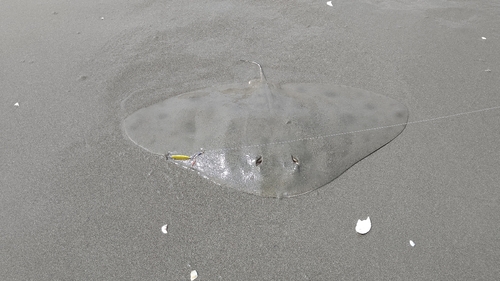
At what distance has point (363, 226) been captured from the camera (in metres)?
3.00

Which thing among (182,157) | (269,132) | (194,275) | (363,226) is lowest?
(194,275)

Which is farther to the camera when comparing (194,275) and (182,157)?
(182,157)

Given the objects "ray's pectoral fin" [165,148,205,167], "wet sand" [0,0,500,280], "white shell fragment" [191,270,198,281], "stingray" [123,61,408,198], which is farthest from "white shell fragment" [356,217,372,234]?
"ray's pectoral fin" [165,148,205,167]

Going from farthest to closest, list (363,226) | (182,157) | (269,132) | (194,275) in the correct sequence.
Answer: (182,157) < (269,132) < (363,226) < (194,275)

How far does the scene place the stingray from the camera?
3.02 metres

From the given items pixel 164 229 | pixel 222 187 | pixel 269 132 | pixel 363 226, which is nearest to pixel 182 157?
pixel 222 187

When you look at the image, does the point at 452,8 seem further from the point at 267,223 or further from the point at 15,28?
the point at 15,28

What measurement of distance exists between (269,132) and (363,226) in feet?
3.32

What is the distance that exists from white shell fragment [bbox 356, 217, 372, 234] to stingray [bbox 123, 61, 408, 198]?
0.40m

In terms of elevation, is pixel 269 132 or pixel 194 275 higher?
pixel 269 132

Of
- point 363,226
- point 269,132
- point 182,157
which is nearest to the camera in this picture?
point 363,226

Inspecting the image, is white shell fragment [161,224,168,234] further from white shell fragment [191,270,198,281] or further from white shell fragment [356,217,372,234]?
white shell fragment [356,217,372,234]

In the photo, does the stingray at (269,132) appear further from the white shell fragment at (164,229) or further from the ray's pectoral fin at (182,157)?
the white shell fragment at (164,229)

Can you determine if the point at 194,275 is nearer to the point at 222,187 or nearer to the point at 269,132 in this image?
the point at 222,187
